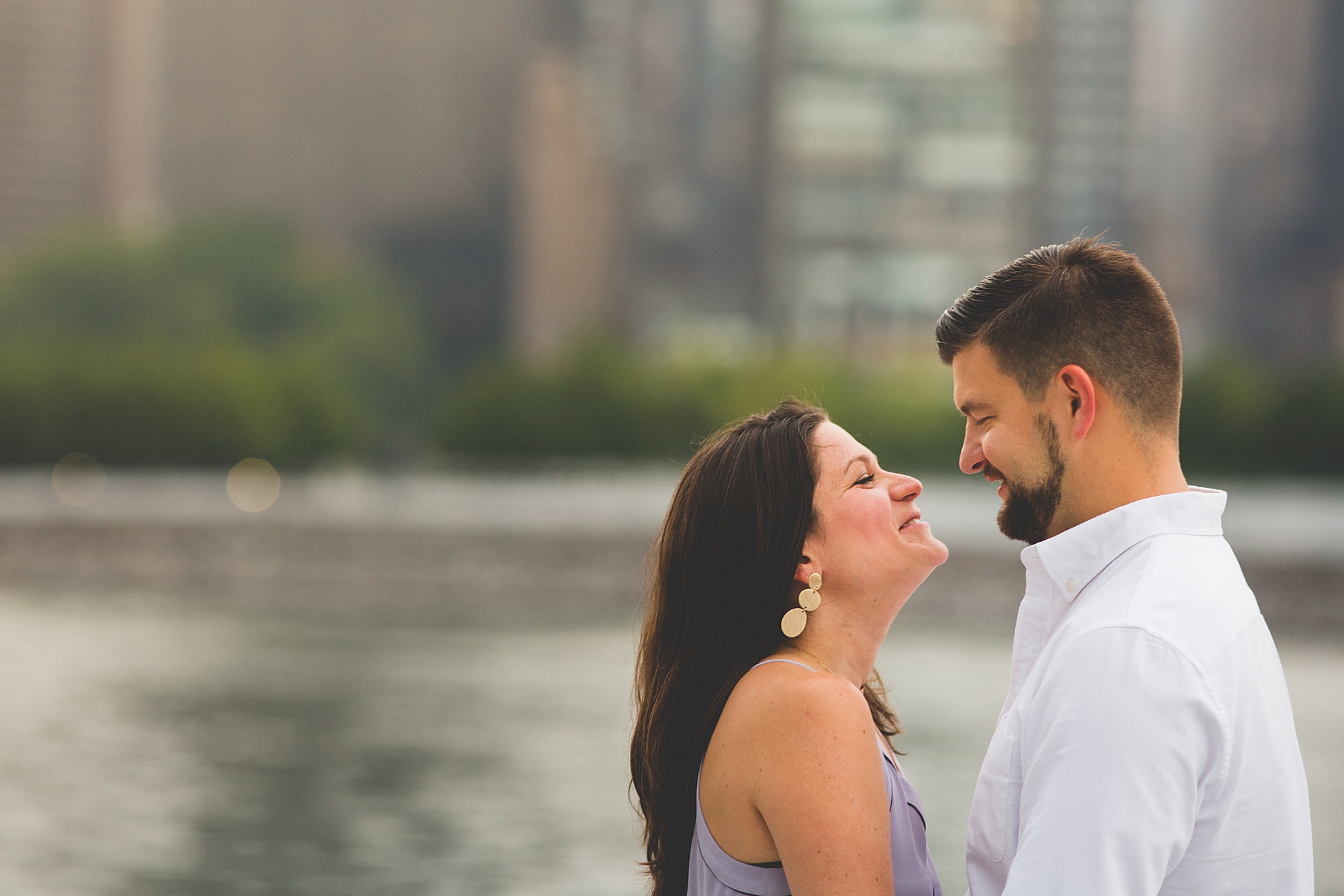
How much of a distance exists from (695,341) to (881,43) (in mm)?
28447

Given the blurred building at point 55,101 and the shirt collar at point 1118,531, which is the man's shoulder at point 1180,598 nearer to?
the shirt collar at point 1118,531

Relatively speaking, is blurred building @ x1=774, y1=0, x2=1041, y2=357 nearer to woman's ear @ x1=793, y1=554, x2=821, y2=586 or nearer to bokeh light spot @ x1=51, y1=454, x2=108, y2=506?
bokeh light spot @ x1=51, y1=454, x2=108, y2=506

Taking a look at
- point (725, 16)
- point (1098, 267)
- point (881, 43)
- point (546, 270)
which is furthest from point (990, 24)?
point (1098, 267)

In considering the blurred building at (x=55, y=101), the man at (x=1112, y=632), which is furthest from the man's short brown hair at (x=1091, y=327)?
the blurred building at (x=55, y=101)

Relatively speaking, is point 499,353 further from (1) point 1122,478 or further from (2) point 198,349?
(1) point 1122,478

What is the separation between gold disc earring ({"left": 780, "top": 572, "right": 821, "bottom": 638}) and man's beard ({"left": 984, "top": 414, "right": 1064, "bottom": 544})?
0.35 m

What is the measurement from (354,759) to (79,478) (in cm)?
2505

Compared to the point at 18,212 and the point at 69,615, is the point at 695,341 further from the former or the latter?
the point at 18,212

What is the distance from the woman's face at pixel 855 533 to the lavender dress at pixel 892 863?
0.20 metres

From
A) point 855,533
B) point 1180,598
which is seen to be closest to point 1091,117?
point 855,533

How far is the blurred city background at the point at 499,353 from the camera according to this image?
38.8ft

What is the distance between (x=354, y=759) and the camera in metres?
12.1

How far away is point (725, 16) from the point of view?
395 ft

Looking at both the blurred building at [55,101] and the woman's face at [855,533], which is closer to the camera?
the woman's face at [855,533]
